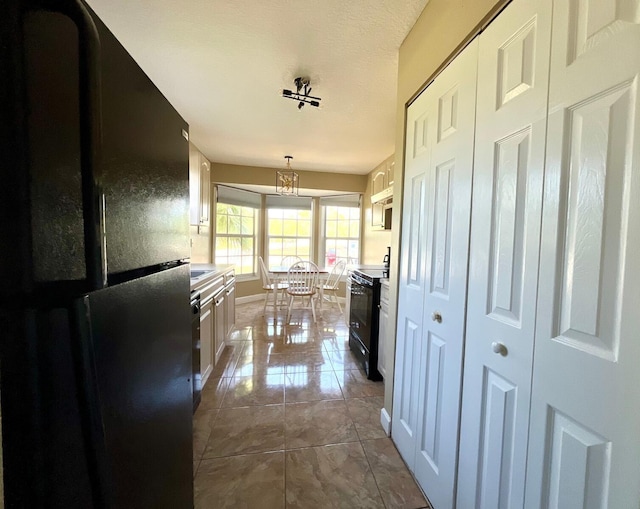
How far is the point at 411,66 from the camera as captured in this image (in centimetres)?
148

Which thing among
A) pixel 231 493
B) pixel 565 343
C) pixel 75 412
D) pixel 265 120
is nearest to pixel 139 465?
pixel 75 412

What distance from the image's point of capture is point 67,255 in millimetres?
430

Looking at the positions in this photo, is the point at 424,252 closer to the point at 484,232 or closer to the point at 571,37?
the point at 484,232

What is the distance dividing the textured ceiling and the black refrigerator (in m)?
1.19

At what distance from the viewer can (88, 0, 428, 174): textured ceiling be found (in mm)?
1374

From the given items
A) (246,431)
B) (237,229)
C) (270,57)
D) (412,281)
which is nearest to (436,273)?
(412,281)

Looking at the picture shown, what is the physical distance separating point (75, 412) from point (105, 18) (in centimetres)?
202

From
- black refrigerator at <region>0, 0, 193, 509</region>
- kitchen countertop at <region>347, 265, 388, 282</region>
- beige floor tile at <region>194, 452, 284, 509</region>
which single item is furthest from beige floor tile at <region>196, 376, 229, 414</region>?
kitchen countertop at <region>347, 265, 388, 282</region>

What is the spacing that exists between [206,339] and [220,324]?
0.44m

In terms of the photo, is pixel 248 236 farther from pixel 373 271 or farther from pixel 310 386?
pixel 310 386

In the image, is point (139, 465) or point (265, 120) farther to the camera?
point (265, 120)

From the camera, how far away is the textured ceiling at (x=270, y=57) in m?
1.37

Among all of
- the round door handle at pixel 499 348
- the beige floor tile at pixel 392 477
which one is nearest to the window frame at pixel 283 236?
the beige floor tile at pixel 392 477

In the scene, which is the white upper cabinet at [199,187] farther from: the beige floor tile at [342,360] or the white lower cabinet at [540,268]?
the white lower cabinet at [540,268]
